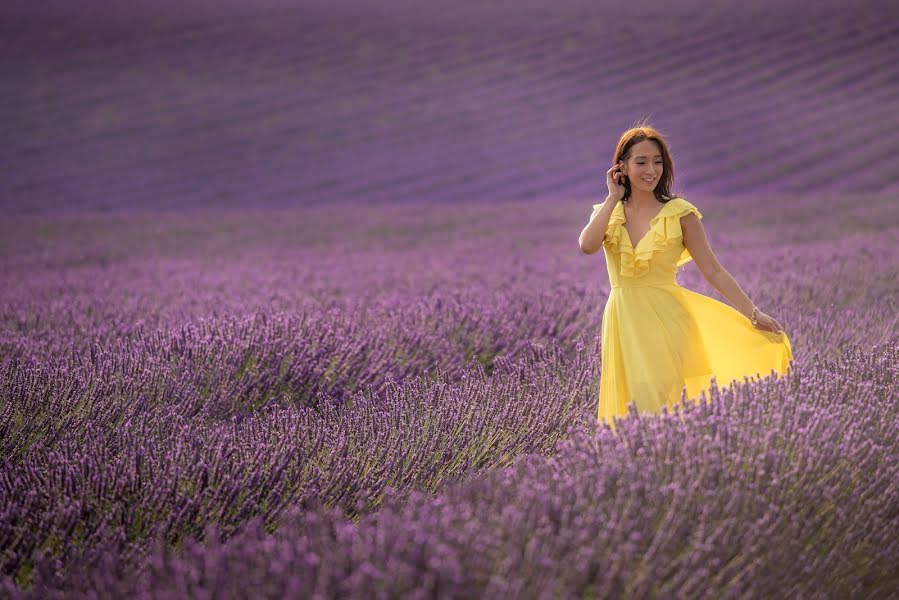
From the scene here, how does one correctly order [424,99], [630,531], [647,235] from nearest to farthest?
[630,531], [647,235], [424,99]

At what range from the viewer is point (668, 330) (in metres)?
2.03

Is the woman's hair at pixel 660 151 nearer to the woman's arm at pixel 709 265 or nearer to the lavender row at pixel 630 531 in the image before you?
the woman's arm at pixel 709 265

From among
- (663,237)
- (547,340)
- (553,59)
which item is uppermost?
(553,59)

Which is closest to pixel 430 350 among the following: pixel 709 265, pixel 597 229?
pixel 597 229

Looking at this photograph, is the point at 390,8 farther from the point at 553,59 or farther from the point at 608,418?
the point at 608,418

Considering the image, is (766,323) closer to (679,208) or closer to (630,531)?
(679,208)

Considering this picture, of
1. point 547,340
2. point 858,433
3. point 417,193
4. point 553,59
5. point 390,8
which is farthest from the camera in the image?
point 390,8

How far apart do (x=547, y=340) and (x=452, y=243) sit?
3.10m

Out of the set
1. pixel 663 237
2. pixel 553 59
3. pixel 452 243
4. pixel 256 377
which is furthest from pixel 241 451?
pixel 553 59

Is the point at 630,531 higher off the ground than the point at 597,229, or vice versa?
the point at 597,229

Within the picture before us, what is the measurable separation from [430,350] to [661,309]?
867mm

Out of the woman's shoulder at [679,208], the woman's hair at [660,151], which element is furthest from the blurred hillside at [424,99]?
the woman's shoulder at [679,208]

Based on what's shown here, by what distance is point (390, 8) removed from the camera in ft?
41.1

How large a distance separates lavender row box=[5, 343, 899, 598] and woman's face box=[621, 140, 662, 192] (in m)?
0.65
